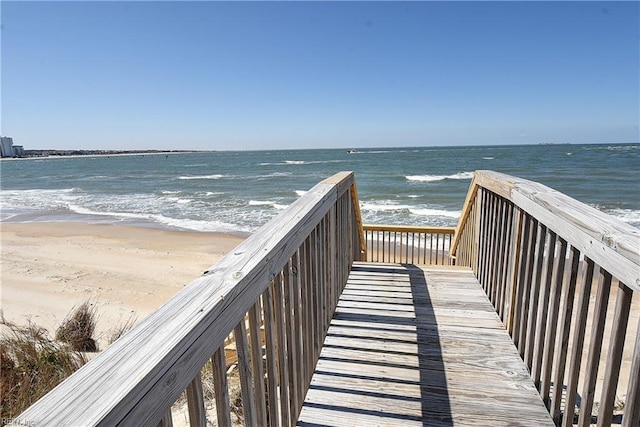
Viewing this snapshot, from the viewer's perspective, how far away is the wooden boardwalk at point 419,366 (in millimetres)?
1975

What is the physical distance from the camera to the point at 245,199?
2120 cm

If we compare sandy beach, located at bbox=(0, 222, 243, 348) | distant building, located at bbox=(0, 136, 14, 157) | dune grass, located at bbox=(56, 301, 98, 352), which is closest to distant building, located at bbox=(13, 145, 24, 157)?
distant building, located at bbox=(0, 136, 14, 157)

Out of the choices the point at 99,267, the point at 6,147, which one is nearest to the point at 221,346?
the point at 99,267

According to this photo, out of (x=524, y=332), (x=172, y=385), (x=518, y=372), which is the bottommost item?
(x=518, y=372)

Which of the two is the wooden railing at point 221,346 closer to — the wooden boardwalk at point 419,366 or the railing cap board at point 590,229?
the wooden boardwalk at point 419,366

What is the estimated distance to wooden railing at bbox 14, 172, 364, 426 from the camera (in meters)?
0.59

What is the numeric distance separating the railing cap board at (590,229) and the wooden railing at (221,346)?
1.11 m

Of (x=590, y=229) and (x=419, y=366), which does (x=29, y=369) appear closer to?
(x=419, y=366)

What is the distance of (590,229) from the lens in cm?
144

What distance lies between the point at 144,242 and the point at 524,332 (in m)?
11.5

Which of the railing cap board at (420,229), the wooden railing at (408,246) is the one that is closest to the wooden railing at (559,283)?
the railing cap board at (420,229)

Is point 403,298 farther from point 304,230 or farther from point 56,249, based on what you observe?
point 56,249

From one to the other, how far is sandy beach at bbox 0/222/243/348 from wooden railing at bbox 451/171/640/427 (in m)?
4.93

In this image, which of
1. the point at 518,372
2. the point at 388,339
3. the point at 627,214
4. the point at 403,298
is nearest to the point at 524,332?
the point at 518,372
